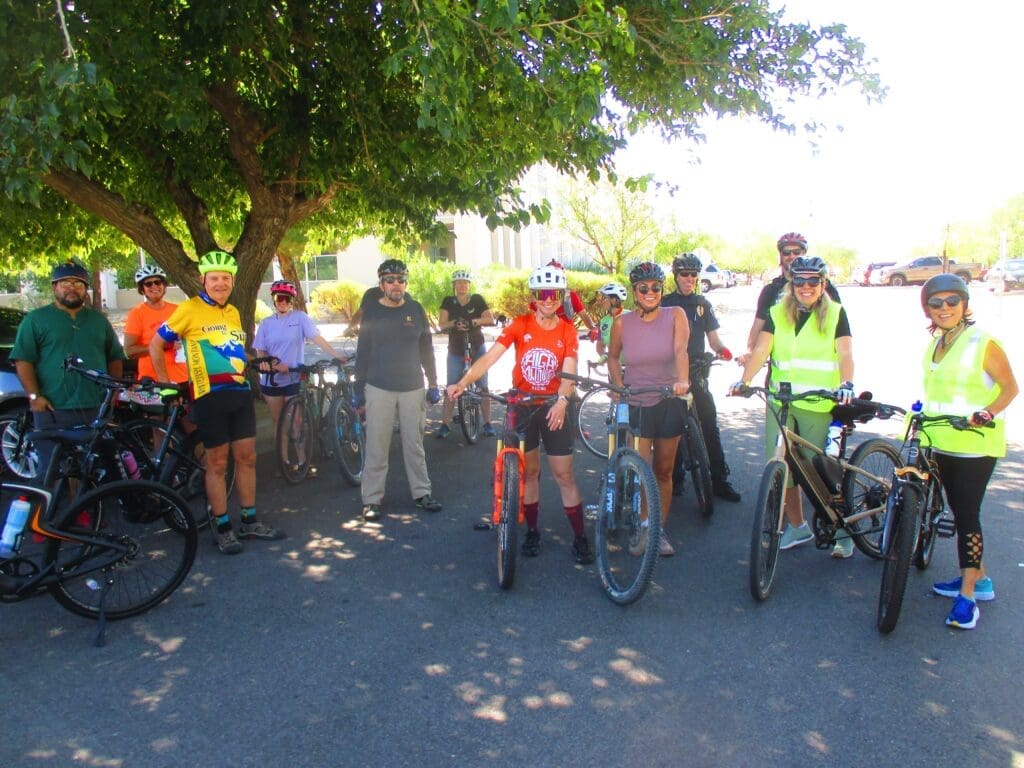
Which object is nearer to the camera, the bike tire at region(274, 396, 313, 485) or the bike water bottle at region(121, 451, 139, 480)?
the bike water bottle at region(121, 451, 139, 480)

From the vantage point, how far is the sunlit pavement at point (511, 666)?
129 inches

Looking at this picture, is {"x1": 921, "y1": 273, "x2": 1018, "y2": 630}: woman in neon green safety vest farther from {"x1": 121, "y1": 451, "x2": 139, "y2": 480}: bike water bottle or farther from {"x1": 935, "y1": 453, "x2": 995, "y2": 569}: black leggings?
{"x1": 121, "y1": 451, "x2": 139, "y2": 480}: bike water bottle

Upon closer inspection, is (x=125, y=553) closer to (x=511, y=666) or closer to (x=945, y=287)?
(x=511, y=666)

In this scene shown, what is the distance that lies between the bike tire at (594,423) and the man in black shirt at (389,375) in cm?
150

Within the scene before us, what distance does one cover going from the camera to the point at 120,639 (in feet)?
14.1

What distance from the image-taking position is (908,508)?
406 centimetres

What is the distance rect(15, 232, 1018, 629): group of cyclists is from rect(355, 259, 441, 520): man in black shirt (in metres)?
0.01

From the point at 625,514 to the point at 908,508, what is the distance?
1.53 metres

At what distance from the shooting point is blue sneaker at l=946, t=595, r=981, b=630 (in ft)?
13.8

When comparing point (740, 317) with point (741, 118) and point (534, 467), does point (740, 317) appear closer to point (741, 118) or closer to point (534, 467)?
point (741, 118)

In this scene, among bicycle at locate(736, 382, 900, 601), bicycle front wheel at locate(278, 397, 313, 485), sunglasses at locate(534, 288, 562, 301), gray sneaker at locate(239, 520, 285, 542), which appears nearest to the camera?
bicycle at locate(736, 382, 900, 601)

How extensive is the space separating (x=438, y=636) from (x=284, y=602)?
106 centimetres

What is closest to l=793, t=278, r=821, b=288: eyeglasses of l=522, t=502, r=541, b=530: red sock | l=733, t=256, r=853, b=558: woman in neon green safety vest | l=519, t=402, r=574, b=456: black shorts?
l=733, t=256, r=853, b=558: woman in neon green safety vest

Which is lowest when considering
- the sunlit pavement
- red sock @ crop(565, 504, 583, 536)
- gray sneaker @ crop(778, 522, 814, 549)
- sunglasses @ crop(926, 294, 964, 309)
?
the sunlit pavement
